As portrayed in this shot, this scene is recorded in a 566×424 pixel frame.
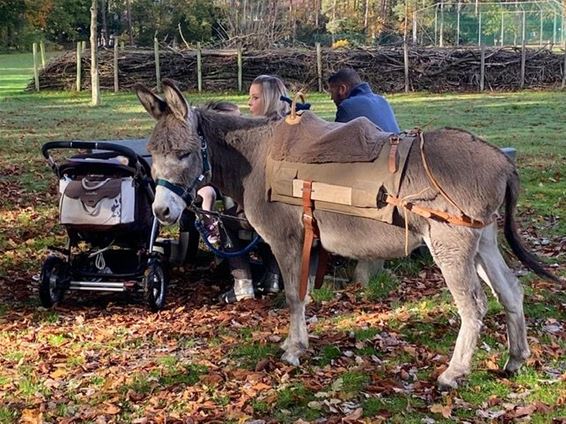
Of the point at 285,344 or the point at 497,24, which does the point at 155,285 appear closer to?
the point at 285,344

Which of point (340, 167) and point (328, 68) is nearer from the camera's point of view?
point (340, 167)

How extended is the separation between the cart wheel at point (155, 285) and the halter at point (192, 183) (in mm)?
1384

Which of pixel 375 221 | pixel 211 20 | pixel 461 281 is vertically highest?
pixel 211 20

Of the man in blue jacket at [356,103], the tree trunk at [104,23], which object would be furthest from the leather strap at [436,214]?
the tree trunk at [104,23]

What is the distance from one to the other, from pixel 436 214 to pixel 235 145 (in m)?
1.54

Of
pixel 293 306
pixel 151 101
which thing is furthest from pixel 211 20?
pixel 293 306

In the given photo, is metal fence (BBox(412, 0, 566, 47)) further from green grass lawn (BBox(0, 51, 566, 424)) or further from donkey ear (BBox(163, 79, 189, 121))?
donkey ear (BBox(163, 79, 189, 121))

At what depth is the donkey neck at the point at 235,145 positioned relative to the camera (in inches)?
209

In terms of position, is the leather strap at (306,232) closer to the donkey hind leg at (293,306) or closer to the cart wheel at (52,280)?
the donkey hind leg at (293,306)

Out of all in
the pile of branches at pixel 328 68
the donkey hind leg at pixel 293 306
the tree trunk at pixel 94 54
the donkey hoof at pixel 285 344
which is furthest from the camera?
the pile of branches at pixel 328 68

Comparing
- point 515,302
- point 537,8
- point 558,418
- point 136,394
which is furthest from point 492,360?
point 537,8

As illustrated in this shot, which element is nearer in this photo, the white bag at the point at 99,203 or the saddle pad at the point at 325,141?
the saddle pad at the point at 325,141

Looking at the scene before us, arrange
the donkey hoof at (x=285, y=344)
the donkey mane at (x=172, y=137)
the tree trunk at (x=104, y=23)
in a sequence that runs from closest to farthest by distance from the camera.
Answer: the donkey mane at (x=172, y=137) < the donkey hoof at (x=285, y=344) < the tree trunk at (x=104, y=23)

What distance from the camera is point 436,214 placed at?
4.51m
